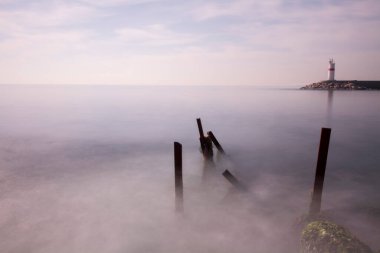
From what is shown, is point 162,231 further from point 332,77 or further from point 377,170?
point 332,77

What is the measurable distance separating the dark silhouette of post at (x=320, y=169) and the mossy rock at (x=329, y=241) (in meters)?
2.79

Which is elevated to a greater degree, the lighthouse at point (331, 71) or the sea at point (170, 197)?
the lighthouse at point (331, 71)

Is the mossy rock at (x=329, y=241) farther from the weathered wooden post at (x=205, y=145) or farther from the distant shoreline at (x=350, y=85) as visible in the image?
the distant shoreline at (x=350, y=85)

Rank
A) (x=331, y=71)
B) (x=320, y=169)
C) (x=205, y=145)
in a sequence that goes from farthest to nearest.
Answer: (x=331, y=71), (x=205, y=145), (x=320, y=169)

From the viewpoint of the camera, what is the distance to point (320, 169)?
9.21 metres

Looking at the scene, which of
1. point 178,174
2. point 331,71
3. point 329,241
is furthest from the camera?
point 331,71

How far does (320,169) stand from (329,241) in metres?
3.45

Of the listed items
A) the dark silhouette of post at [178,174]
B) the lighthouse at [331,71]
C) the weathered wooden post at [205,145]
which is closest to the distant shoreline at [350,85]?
the lighthouse at [331,71]

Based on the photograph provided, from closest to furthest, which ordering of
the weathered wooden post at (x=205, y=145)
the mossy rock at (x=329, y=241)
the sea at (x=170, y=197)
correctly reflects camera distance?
the mossy rock at (x=329, y=241) → the sea at (x=170, y=197) → the weathered wooden post at (x=205, y=145)

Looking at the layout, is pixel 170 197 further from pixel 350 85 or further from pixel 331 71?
pixel 350 85

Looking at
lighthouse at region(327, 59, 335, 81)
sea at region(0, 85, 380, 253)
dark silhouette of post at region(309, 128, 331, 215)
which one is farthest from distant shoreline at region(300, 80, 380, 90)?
dark silhouette of post at region(309, 128, 331, 215)

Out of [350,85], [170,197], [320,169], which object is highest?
[350,85]

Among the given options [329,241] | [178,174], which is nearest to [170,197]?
[178,174]

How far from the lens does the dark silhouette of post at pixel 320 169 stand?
8914 mm
